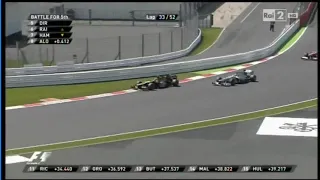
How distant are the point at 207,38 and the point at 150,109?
68.7ft

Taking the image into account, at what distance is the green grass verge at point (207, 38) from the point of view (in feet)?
108

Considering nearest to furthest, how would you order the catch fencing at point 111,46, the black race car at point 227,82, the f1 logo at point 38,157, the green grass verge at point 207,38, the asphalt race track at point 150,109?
the f1 logo at point 38,157
the asphalt race track at point 150,109
the black race car at point 227,82
the catch fencing at point 111,46
the green grass verge at point 207,38

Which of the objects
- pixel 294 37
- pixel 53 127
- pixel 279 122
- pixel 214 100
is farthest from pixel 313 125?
pixel 294 37

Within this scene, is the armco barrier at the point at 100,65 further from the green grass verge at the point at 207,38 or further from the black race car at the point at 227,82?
the black race car at the point at 227,82

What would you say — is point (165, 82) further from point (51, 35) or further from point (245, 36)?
point (245, 36)

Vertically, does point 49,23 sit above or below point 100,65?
above

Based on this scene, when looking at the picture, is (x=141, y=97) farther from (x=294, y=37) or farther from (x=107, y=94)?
(x=294, y=37)

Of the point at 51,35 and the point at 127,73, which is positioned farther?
the point at 127,73

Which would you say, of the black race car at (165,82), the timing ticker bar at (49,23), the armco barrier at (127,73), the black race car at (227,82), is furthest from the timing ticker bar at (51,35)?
the black race car at (227,82)

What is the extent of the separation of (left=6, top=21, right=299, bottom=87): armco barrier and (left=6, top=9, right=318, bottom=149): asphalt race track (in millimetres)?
2867

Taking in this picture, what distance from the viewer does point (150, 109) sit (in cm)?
1647

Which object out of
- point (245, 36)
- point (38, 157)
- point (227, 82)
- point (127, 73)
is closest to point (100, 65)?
point (127, 73)

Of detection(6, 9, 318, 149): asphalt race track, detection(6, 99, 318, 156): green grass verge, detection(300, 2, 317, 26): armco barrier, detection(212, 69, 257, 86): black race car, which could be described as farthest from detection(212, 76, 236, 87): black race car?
detection(300, 2, 317, 26): armco barrier

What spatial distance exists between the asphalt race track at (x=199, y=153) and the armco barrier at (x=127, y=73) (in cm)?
961
